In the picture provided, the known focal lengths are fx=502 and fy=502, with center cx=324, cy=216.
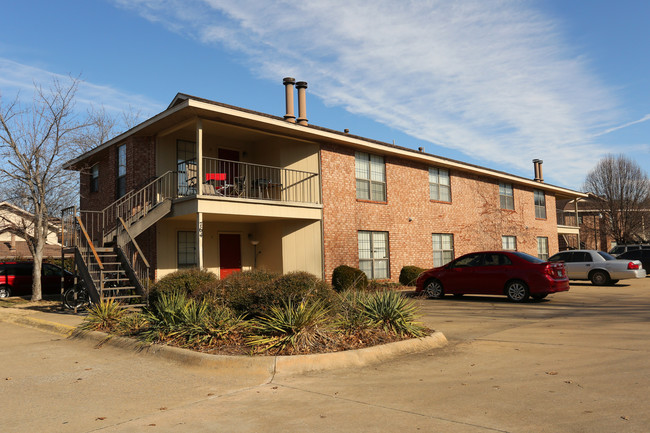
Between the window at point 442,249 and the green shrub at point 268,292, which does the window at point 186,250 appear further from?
the window at point 442,249

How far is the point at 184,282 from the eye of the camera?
10.1m

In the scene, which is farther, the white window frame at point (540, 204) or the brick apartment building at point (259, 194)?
the white window frame at point (540, 204)

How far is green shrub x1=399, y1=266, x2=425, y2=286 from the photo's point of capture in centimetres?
1909

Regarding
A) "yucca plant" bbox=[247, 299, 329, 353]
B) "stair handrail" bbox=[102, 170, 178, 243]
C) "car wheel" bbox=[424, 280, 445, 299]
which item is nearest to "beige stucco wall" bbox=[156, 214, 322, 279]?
"stair handrail" bbox=[102, 170, 178, 243]

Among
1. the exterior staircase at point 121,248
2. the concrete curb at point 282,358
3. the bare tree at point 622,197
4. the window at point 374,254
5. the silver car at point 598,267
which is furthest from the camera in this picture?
the bare tree at point 622,197

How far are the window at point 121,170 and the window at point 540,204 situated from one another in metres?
23.9

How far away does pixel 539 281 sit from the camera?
44.5 ft

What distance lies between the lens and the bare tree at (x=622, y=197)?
4156 cm

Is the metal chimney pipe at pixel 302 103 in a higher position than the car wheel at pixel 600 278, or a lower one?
higher

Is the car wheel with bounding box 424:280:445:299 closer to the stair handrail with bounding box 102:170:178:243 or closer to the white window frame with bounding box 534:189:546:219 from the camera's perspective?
the stair handrail with bounding box 102:170:178:243

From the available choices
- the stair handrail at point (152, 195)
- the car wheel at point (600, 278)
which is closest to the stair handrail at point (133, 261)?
the stair handrail at point (152, 195)

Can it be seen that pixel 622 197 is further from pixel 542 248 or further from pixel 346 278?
pixel 346 278

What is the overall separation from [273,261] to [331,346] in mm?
10864

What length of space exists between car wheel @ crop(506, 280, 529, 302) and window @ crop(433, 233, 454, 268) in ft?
26.1
